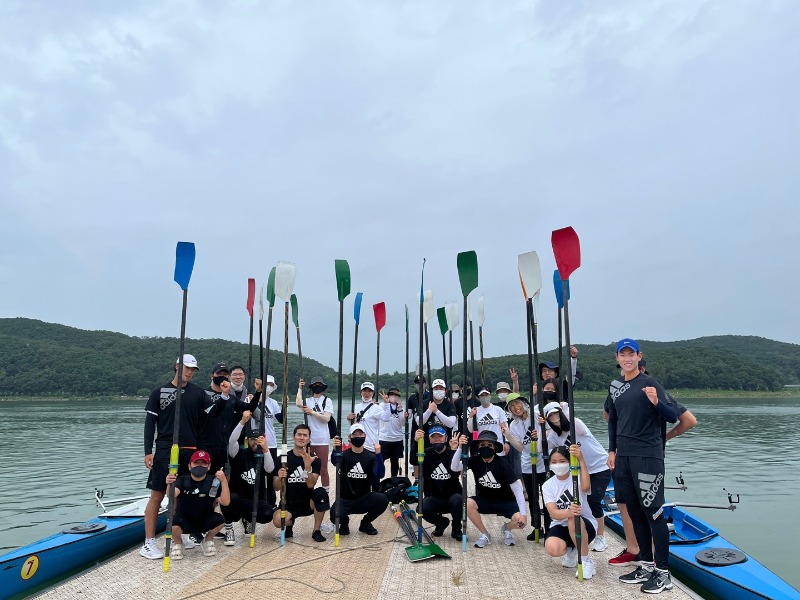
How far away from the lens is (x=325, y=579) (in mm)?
4137

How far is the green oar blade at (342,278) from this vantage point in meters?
6.07

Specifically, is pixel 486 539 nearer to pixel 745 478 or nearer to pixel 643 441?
pixel 643 441

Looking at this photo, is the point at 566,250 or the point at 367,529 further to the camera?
the point at 367,529

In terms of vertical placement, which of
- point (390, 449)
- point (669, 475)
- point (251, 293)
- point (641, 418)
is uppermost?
point (251, 293)

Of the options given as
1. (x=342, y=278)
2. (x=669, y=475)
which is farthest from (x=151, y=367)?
(x=342, y=278)

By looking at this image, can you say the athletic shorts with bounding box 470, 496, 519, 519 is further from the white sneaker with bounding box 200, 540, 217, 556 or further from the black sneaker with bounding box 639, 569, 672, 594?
the white sneaker with bounding box 200, 540, 217, 556

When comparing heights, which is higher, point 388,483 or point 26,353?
point 26,353

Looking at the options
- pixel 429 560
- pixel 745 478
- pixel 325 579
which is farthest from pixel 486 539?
pixel 745 478

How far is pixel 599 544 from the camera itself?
484 centimetres

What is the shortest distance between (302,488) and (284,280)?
6.83 feet

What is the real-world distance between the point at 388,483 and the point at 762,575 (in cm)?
369

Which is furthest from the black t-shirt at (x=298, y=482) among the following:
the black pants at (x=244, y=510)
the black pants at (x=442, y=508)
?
the black pants at (x=442, y=508)

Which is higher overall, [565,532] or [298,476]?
[298,476]

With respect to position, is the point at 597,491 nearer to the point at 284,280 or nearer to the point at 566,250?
the point at 566,250
